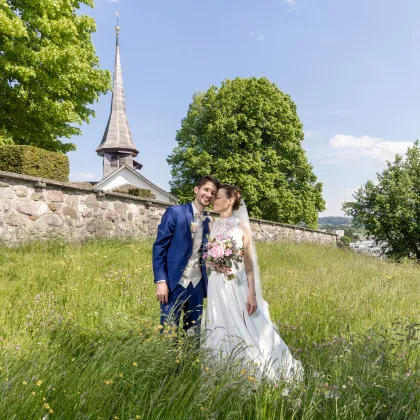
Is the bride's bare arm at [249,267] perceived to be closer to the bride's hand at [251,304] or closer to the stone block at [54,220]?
the bride's hand at [251,304]

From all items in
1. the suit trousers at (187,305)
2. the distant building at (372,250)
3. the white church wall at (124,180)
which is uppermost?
the white church wall at (124,180)

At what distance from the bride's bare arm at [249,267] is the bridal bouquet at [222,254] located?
6 cm

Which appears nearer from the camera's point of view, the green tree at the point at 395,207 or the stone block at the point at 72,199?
the stone block at the point at 72,199

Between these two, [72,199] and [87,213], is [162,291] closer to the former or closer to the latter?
[72,199]

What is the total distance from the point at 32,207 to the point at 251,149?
20233 mm

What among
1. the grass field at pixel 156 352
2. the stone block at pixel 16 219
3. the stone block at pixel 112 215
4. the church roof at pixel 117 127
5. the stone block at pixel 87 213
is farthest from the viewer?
the church roof at pixel 117 127

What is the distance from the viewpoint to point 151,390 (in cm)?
267

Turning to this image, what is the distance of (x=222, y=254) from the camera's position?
370 centimetres

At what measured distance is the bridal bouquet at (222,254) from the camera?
3.72m

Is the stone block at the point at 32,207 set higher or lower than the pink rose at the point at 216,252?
higher

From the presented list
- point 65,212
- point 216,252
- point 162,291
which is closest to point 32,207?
point 65,212

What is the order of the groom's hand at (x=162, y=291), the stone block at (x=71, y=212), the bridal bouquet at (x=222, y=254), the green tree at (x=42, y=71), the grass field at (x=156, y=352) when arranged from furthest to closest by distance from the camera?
the green tree at (x=42, y=71) < the stone block at (x=71, y=212) < the bridal bouquet at (x=222, y=254) < the groom's hand at (x=162, y=291) < the grass field at (x=156, y=352)

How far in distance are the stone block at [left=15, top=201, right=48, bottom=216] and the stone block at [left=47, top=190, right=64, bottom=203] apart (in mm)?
240

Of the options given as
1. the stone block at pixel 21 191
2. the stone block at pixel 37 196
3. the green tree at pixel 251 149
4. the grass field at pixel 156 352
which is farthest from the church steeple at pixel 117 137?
the grass field at pixel 156 352
